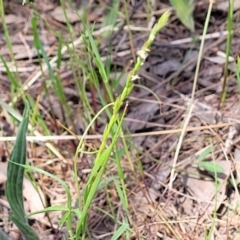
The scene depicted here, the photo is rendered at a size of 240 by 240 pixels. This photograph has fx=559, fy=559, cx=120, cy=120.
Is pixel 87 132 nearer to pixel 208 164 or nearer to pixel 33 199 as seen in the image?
pixel 33 199

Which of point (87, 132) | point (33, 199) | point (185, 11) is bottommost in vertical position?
point (33, 199)

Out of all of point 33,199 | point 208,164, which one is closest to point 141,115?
point 208,164

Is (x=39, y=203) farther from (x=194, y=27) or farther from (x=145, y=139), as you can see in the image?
(x=194, y=27)

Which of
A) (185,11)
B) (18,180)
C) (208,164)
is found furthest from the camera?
(185,11)

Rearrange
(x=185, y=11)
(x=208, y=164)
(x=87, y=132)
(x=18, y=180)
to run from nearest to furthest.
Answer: (x=18, y=180) → (x=208, y=164) → (x=87, y=132) → (x=185, y=11)

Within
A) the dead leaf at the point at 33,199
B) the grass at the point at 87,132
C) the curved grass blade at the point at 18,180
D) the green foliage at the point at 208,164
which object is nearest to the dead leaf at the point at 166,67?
the grass at the point at 87,132

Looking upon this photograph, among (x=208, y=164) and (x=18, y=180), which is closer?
(x=18, y=180)

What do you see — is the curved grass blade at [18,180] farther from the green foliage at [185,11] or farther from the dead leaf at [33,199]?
the green foliage at [185,11]
